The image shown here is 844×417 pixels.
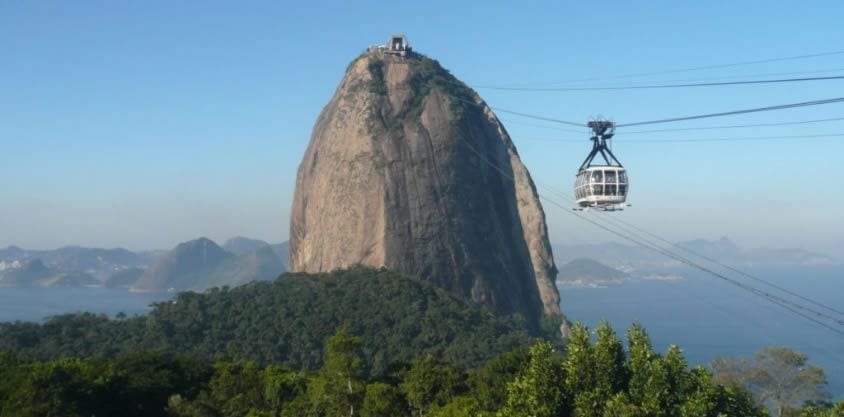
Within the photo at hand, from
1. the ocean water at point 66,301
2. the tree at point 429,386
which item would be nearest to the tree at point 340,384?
the tree at point 429,386

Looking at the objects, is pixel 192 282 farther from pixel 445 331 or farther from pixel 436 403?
pixel 436 403

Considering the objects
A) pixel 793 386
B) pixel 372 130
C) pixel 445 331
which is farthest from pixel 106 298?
pixel 793 386

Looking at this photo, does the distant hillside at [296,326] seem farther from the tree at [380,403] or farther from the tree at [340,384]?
the tree at [380,403]

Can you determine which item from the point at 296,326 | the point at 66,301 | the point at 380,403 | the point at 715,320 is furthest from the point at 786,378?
the point at 66,301

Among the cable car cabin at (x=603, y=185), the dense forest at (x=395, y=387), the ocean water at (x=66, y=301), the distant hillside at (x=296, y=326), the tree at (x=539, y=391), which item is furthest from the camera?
the ocean water at (x=66, y=301)

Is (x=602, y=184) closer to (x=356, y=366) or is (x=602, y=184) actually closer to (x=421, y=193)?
(x=356, y=366)

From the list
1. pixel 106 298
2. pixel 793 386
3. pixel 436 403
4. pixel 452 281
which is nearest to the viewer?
pixel 436 403

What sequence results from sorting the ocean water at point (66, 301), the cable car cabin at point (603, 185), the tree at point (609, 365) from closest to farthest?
the tree at point (609, 365) → the cable car cabin at point (603, 185) → the ocean water at point (66, 301)

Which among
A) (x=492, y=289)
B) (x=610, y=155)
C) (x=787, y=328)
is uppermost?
(x=610, y=155)
